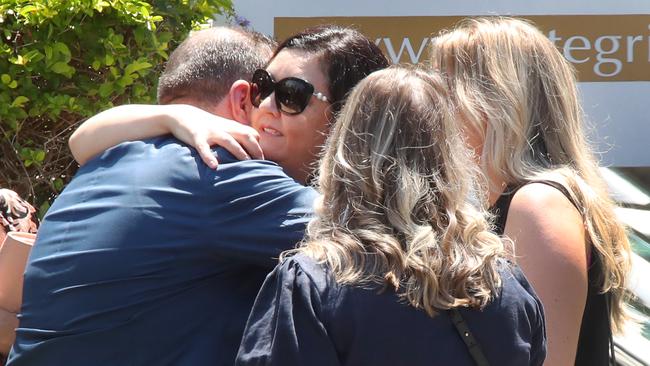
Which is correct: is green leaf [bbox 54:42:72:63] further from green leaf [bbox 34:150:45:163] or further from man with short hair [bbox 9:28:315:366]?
man with short hair [bbox 9:28:315:366]

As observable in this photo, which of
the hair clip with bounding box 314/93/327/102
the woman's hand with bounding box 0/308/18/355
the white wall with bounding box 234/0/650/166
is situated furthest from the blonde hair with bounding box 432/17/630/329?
the white wall with bounding box 234/0/650/166

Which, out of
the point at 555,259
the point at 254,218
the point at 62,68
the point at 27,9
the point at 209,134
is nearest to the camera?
the point at 254,218

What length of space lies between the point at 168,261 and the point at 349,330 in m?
0.44

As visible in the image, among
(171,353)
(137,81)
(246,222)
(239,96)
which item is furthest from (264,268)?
(137,81)

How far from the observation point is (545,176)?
7.14ft

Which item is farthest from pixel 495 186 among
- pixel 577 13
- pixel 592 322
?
pixel 577 13

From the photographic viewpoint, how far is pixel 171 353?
183cm

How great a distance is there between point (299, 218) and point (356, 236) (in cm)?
22

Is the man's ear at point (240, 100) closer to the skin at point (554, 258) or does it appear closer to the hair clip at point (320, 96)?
the hair clip at point (320, 96)

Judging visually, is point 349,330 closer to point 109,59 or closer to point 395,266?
point 395,266

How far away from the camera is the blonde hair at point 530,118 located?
221cm

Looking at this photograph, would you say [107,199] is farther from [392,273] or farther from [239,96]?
[392,273]

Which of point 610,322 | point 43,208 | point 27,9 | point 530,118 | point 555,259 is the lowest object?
point 43,208

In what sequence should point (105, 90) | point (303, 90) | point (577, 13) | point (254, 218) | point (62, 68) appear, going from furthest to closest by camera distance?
point (577, 13)
point (105, 90)
point (62, 68)
point (303, 90)
point (254, 218)
